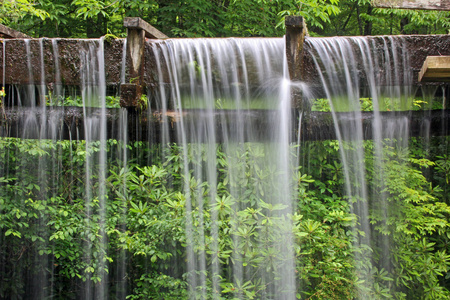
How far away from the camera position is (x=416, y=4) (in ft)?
12.8

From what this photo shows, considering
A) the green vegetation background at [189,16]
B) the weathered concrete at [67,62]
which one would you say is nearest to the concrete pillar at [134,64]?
the weathered concrete at [67,62]

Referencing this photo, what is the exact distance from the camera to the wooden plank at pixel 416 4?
3840mm

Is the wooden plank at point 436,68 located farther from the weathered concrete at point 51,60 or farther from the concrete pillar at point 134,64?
the weathered concrete at point 51,60

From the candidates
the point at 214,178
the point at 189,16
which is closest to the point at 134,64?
the point at 214,178

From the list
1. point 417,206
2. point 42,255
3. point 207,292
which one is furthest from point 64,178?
point 417,206

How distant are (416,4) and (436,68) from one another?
3.50ft

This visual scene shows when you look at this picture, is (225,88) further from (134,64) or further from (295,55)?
(134,64)

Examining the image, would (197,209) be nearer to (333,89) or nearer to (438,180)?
(333,89)

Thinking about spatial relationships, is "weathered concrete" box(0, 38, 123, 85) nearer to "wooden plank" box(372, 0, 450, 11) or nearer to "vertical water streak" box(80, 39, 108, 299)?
"vertical water streak" box(80, 39, 108, 299)

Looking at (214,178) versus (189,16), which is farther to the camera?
(189,16)

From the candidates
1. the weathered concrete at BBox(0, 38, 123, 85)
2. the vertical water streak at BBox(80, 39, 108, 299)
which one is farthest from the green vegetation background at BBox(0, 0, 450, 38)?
the weathered concrete at BBox(0, 38, 123, 85)

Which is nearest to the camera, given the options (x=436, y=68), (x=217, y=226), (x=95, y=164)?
(x=436, y=68)

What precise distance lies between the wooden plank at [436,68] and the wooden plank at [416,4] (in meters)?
0.79

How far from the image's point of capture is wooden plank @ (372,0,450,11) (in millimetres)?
3840
